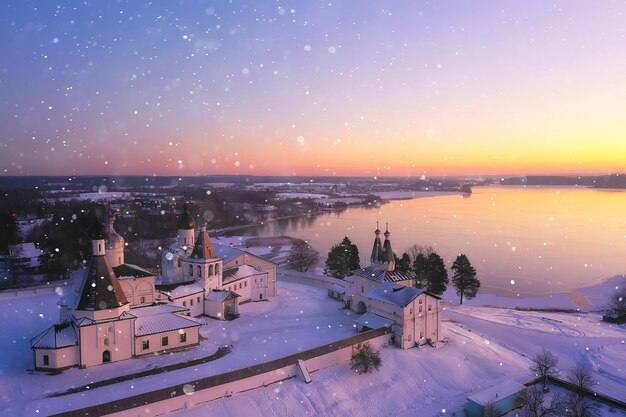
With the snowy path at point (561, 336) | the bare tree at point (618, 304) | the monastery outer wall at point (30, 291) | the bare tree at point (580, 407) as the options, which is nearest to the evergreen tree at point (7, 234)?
the monastery outer wall at point (30, 291)

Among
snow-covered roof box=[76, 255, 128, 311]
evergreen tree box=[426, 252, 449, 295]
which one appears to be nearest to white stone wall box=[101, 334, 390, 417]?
snow-covered roof box=[76, 255, 128, 311]

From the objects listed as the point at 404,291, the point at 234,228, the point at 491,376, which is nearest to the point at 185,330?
the point at 404,291

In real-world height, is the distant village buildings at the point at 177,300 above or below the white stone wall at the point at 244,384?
above

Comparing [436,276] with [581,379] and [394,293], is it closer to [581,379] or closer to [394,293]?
[394,293]

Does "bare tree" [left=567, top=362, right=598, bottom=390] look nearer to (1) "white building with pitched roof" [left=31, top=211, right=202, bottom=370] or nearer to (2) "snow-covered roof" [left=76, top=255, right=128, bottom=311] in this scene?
(1) "white building with pitched roof" [left=31, top=211, right=202, bottom=370]

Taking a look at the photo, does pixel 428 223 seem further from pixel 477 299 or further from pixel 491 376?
pixel 491 376

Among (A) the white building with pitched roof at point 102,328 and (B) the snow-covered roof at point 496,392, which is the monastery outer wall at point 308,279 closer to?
(A) the white building with pitched roof at point 102,328

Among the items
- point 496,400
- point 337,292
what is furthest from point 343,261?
point 496,400
